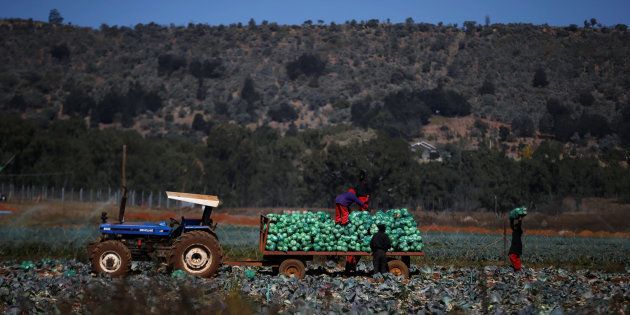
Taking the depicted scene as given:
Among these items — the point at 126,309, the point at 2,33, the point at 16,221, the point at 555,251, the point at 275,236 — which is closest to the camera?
the point at 126,309

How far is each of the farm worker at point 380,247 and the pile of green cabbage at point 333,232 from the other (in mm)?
441

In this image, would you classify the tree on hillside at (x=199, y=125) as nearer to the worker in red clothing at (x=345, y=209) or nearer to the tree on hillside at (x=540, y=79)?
the tree on hillside at (x=540, y=79)

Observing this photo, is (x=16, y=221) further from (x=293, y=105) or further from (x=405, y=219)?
(x=293, y=105)

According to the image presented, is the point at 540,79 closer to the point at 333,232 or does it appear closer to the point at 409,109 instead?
the point at 409,109

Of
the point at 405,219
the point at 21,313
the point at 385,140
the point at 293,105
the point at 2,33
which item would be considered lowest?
the point at 21,313

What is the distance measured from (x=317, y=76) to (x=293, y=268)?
5199 inches

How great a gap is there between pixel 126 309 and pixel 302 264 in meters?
13.5

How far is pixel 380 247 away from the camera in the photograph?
22531 millimetres

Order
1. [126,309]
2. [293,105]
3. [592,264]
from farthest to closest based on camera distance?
[293,105] → [592,264] → [126,309]

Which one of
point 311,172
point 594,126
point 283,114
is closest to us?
point 311,172

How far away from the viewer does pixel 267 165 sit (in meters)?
90.5

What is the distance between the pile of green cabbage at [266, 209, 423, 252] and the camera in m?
22.9

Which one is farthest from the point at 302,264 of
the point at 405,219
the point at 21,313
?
the point at 21,313

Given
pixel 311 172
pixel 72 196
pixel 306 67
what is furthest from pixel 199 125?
pixel 72 196
